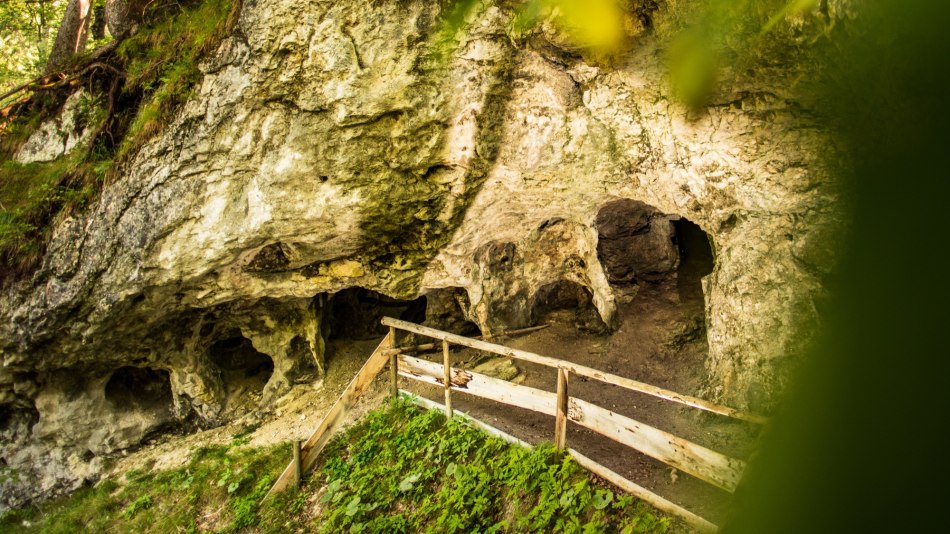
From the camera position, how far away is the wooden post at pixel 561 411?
5.15 metres

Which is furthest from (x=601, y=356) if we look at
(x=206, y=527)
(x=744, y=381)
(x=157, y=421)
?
(x=157, y=421)

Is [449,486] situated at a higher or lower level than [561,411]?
lower

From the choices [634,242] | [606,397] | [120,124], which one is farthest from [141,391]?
[634,242]

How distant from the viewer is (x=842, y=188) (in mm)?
383

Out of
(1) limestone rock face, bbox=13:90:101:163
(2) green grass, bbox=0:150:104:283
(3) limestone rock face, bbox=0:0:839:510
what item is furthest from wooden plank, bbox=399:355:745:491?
(1) limestone rock face, bbox=13:90:101:163

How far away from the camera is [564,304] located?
943 centimetres

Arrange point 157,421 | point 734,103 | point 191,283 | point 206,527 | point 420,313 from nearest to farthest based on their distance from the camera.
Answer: point 734,103 → point 206,527 → point 191,283 → point 157,421 → point 420,313

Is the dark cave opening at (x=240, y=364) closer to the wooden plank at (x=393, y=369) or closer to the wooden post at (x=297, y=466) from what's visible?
the wooden post at (x=297, y=466)

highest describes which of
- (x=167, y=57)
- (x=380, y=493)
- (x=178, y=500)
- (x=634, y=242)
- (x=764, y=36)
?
(x=167, y=57)

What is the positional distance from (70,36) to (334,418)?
8.87 metres

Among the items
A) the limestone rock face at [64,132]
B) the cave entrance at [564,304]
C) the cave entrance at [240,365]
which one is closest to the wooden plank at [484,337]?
the cave entrance at [564,304]

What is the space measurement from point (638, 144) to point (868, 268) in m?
6.03

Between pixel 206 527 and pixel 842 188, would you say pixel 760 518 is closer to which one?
pixel 842 188

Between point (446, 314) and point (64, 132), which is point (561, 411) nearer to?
point (446, 314)
